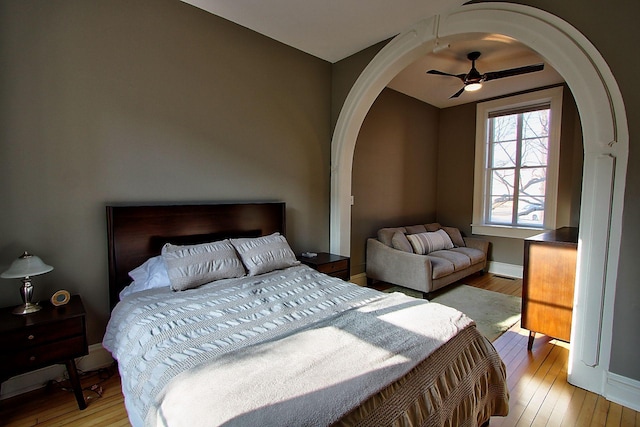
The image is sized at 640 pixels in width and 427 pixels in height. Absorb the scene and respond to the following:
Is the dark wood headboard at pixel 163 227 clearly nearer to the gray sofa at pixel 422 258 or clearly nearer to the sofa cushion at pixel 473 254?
the gray sofa at pixel 422 258

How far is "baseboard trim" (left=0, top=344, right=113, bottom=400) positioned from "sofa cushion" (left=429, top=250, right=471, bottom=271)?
3.90 m

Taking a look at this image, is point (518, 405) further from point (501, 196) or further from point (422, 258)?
point (501, 196)

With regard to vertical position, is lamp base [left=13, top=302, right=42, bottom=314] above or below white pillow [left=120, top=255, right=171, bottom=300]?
below

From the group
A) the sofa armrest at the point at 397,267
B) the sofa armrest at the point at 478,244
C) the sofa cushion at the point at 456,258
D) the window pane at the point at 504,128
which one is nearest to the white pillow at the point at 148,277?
the sofa armrest at the point at 397,267

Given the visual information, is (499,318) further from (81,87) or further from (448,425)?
(81,87)

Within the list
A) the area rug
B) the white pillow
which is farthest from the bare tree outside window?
the white pillow

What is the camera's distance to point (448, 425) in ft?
4.37

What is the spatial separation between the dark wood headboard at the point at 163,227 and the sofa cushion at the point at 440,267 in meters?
2.21

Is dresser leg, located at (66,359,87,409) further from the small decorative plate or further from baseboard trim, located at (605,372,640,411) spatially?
baseboard trim, located at (605,372,640,411)

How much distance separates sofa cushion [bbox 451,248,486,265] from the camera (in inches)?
179

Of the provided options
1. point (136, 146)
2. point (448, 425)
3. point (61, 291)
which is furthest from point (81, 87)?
point (448, 425)

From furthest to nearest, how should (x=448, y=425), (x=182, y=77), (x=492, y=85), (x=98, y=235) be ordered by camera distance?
(x=492, y=85) → (x=182, y=77) → (x=98, y=235) → (x=448, y=425)

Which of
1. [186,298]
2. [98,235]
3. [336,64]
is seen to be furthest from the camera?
[336,64]

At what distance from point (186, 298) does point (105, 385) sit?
0.95 m
